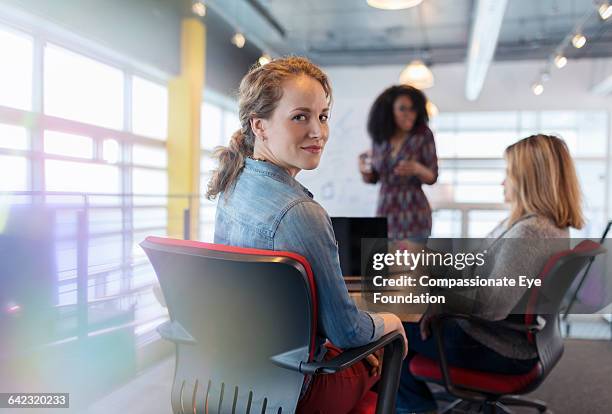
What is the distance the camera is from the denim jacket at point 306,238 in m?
1.00

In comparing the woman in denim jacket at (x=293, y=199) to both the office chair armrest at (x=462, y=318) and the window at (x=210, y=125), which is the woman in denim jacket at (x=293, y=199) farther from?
the window at (x=210, y=125)

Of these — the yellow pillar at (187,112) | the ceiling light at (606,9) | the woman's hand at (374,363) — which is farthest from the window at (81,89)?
the ceiling light at (606,9)

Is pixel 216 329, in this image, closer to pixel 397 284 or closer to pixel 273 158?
pixel 273 158

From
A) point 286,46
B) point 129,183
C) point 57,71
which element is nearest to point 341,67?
point 286,46

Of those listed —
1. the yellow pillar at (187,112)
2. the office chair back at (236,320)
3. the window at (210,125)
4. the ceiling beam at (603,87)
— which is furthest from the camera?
the ceiling beam at (603,87)

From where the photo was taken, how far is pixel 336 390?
1149 millimetres

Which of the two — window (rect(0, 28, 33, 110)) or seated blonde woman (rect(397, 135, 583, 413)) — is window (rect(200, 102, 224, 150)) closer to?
window (rect(0, 28, 33, 110))

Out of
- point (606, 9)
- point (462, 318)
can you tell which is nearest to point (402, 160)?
point (462, 318)

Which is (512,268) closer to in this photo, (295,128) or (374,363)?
(374,363)

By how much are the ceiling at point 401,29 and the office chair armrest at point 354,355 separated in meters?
4.38

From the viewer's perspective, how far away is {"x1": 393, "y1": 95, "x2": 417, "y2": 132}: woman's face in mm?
2148

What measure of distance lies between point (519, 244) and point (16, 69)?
349cm

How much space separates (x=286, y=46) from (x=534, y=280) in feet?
20.1

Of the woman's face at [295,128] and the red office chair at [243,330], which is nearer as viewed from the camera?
the red office chair at [243,330]
